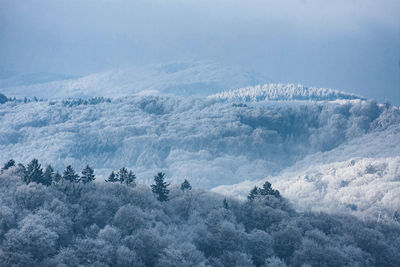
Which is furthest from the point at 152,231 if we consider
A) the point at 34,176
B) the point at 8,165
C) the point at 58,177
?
the point at 8,165

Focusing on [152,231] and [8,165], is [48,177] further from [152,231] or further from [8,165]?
[152,231]

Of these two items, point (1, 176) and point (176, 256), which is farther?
point (1, 176)

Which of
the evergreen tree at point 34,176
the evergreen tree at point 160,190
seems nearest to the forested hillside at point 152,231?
the evergreen tree at point 160,190

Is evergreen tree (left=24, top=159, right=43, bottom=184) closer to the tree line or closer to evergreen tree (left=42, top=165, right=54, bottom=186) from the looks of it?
the tree line

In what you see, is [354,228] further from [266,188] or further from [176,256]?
[176,256]

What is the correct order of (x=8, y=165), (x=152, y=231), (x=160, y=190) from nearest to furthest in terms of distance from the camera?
(x=152, y=231) < (x=160, y=190) < (x=8, y=165)

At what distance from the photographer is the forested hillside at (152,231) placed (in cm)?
9244

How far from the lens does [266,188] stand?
165 m

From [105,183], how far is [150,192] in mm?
13407

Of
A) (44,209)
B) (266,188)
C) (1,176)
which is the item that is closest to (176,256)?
(44,209)

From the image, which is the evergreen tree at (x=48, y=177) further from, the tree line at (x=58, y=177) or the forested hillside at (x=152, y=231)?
the forested hillside at (x=152, y=231)

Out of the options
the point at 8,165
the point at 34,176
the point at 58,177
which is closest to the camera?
the point at 34,176

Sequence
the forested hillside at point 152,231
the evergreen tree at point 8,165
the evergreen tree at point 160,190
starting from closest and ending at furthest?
the forested hillside at point 152,231
the evergreen tree at point 160,190
the evergreen tree at point 8,165

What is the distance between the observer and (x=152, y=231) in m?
105
